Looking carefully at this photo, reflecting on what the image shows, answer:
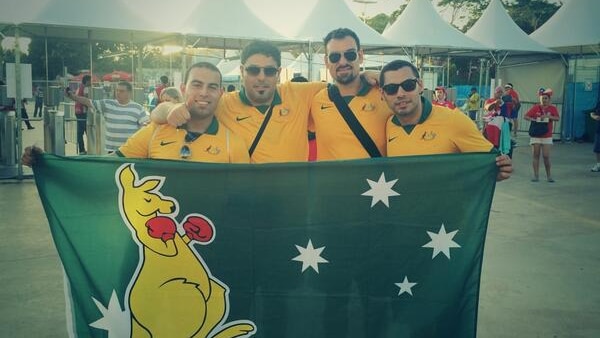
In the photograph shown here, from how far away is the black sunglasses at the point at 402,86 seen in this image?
370 cm

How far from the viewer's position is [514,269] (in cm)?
622

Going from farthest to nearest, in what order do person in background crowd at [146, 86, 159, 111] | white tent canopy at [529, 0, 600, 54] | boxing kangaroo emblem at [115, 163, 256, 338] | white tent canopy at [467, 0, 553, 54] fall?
white tent canopy at [467, 0, 553, 54]
white tent canopy at [529, 0, 600, 54]
person in background crowd at [146, 86, 159, 111]
boxing kangaroo emblem at [115, 163, 256, 338]

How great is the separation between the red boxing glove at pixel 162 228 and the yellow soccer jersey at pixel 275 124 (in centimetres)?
72

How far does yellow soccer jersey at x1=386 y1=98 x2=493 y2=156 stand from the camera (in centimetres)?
373

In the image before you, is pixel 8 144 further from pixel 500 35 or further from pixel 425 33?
pixel 500 35

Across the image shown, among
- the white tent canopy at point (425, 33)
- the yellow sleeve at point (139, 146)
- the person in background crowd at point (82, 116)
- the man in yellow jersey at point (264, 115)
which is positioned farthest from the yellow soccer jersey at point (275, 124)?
the white tent canopy at point (425, 33)

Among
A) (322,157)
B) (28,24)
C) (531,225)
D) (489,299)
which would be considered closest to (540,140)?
(531,225)

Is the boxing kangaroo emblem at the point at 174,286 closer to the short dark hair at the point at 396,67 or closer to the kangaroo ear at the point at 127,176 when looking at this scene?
the kangaroo ear at the point at 127,176

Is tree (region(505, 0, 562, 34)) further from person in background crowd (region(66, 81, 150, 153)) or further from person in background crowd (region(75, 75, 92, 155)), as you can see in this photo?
person in background crowd (region(66, 81, 150, 153))

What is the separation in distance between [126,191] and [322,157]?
1336 millimetres

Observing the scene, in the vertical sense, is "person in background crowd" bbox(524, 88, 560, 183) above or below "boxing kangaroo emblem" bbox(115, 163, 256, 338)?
above

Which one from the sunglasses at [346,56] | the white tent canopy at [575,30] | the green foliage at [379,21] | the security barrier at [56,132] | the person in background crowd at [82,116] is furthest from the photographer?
the green foliage at [379,21]

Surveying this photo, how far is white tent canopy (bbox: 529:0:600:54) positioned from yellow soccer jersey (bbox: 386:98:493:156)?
19.7 m

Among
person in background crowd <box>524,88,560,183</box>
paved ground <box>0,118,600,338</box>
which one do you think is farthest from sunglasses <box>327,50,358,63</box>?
person in background crowd <box>524,88,560,183</box>
